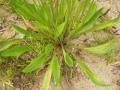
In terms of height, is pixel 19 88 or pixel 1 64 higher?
pixel 1 64

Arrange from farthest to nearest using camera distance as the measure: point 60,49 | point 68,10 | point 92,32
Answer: point 92,32 → point 60,49 → point 68,10

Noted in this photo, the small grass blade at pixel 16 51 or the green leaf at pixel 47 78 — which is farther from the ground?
the small grass blade at pixel 16 51

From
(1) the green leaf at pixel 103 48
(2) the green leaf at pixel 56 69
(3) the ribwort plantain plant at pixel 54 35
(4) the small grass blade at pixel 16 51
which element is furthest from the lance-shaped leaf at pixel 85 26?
(4) the small grass blade at pixel 16 51

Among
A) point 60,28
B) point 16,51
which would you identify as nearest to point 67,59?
point 60,28

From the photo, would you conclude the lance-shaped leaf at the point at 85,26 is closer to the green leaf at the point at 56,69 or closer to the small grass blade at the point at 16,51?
the green leaf at the point at 56,69

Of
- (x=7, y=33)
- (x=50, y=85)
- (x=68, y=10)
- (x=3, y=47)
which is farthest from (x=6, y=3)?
(x=50, y=85)

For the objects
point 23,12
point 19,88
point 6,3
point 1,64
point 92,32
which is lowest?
point 19,88

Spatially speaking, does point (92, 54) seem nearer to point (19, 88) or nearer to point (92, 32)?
point (92, 32)

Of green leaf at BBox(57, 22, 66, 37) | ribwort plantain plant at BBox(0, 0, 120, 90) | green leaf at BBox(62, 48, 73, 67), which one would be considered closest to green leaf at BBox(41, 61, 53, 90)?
ribwort plantain plant at BBox(0, 0, 120, 90)
